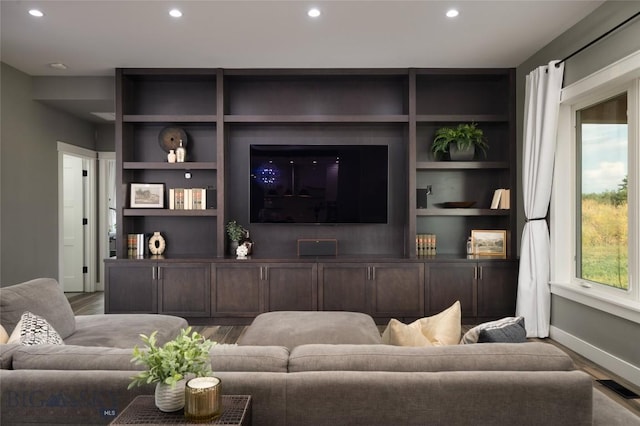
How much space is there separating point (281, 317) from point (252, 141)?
248 centimetres

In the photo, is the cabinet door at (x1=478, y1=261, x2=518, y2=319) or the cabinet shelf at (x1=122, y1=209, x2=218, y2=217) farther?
the cabinet shelf at (x1=122, y1=209, x2=218, y2=217)

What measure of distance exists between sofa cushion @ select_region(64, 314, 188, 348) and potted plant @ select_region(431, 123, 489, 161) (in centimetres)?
327

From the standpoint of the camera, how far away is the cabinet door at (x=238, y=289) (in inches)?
178

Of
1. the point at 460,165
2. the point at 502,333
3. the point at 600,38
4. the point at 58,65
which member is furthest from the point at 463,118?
the point at 58,65

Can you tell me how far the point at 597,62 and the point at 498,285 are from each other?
7.54ft

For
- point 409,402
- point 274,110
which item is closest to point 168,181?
point 274,110

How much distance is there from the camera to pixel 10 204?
15.0 ft

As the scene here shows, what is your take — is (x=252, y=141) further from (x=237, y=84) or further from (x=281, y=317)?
(x=281, y=317)

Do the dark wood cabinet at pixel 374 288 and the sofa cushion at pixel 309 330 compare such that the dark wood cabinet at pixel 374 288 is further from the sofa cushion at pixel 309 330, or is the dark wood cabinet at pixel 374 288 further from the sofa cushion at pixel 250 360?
the sofa cushion at pixel 250 360

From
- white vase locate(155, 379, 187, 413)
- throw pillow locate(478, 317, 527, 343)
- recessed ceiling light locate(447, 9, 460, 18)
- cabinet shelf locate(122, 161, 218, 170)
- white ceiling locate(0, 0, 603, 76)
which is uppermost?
white ceiling locate(0, 0, 603, 76)

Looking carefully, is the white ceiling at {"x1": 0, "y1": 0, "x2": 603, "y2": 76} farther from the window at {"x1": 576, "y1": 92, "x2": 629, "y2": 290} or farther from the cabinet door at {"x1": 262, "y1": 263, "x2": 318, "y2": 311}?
the cabinet door at {"x1": 262, "y1": 263, "x2": 318, "y2": 311}

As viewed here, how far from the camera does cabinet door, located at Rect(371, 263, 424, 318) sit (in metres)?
4.51

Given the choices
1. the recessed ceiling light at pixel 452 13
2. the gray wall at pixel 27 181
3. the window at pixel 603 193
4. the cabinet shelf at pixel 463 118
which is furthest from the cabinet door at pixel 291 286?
the gray wall at pixel 27 181

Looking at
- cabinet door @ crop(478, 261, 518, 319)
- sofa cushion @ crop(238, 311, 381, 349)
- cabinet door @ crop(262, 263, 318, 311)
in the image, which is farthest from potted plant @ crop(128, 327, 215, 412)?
cabinet door @ crop(478, 261, 518, 319)
